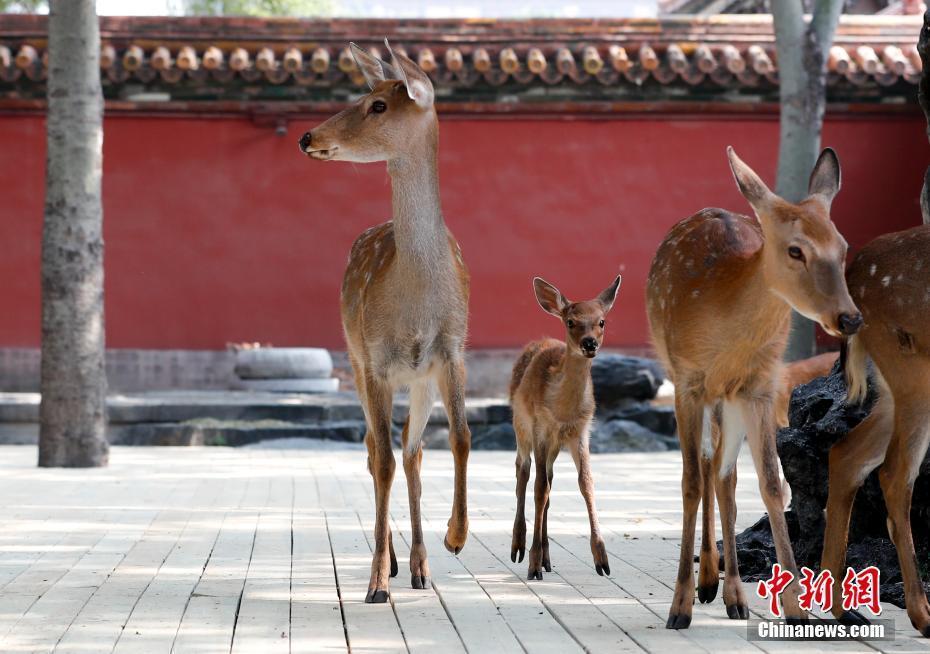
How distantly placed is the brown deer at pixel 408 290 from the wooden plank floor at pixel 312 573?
511 millimetres

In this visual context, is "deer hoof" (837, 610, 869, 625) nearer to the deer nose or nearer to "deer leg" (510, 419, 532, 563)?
the deer nose

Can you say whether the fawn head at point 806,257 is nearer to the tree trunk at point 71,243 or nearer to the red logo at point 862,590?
the red logo at point 862,590

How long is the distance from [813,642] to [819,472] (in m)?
1.58

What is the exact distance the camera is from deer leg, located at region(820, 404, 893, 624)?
523 centimetres

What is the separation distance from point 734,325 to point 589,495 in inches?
72.7

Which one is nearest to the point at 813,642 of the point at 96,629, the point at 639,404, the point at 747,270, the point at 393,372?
the point at 747,270

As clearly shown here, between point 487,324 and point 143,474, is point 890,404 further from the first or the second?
point 487,324

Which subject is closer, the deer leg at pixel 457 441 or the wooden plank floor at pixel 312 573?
the wooden plank floor at pixel 312 573

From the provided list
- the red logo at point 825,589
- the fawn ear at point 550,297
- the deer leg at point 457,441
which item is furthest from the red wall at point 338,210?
the red logo at point 825,589

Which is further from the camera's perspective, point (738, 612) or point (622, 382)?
point (622, 382)

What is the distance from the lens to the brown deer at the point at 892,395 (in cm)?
496

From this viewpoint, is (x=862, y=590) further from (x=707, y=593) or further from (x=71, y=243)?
(x=71, y=243)

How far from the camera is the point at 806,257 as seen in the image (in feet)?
15.5

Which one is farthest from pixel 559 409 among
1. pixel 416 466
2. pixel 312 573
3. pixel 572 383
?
pixel 312 573
